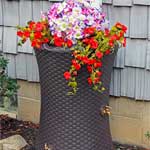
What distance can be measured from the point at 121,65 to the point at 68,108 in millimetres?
663

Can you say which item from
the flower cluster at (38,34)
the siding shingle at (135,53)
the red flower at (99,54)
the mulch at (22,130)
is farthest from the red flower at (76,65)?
the mulch at (22,130)

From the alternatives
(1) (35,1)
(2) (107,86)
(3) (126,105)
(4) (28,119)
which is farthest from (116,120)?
(1) (35,1)

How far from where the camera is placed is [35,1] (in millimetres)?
4062

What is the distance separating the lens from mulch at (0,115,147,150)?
151 inches

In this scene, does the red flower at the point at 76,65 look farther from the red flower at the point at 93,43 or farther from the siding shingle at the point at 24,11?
the siding shingle at the point at 24,11

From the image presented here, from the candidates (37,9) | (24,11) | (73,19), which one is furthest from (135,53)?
(24,11)

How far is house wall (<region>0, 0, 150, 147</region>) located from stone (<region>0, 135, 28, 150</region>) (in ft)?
1.72

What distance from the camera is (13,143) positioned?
12.5 ft

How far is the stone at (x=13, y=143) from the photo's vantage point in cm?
376

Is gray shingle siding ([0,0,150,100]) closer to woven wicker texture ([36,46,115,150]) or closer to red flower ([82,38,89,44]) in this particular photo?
woven wicker texture ([36,46,115,150])

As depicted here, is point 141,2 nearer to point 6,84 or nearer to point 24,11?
point 24,11

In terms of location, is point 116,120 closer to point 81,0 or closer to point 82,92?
point 82,92

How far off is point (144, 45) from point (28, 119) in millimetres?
1451

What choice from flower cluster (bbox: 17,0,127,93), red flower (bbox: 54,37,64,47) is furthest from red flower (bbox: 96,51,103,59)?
red flower (bbox: 54,37,64,47)
